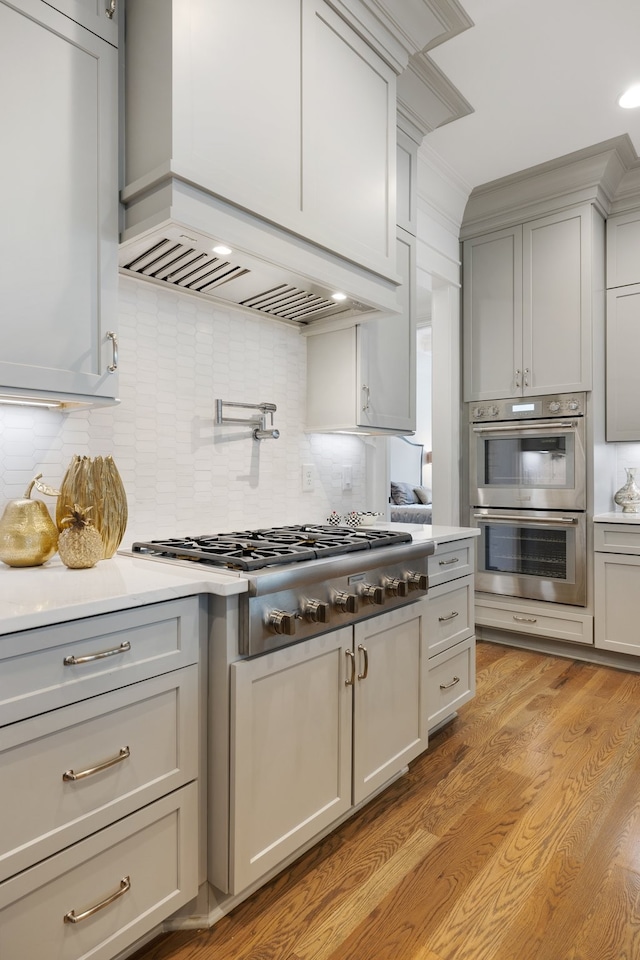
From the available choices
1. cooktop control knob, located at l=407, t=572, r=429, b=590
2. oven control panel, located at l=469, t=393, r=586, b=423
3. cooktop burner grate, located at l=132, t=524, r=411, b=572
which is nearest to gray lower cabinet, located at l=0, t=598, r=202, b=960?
cooktop burner grate, located at l=132, t=524, r=411, b=572

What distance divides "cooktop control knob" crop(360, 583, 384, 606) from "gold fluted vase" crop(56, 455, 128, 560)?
2.56 ft

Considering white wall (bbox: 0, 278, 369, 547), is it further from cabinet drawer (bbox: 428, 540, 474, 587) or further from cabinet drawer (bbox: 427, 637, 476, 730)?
cabinet drawer (bbox: 427, 637, 476, 730)

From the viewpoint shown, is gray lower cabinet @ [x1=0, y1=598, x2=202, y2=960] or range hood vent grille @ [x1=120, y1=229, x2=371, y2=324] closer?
gray lower cabinet @ [x1=0, y1=598, x2=202, y2=960]

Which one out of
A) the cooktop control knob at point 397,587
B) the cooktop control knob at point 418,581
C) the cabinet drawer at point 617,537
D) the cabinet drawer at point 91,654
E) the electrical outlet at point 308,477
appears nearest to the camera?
the cabinet drawer at point 91,654

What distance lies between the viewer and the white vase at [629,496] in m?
3.64

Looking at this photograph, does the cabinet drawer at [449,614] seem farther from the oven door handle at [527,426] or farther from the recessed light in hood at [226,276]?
the oven door handle at [527,426]

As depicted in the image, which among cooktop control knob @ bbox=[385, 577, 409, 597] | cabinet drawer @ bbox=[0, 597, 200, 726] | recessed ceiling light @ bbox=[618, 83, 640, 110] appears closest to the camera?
cabinet drawer @ bbox=[0, 597, 200, 726]

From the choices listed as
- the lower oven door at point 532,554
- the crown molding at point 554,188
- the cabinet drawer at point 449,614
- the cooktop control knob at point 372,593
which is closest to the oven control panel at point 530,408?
the lower oven door at point 532,554

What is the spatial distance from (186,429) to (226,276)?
57 centimetres

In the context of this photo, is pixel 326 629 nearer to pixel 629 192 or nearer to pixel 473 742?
pixel 473 742

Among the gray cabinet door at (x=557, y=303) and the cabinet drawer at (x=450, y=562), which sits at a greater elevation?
the gray cabinet door at (x=557, y=303)

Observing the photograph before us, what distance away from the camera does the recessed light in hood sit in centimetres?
169

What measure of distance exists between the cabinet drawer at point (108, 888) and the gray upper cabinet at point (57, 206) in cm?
106

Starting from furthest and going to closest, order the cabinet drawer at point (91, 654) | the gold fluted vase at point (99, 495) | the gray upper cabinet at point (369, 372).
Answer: the gray upper cabinet at point (369, 372), the gold fluted vase at point (99, 495), the cabinet drawer at point (91, 654)
